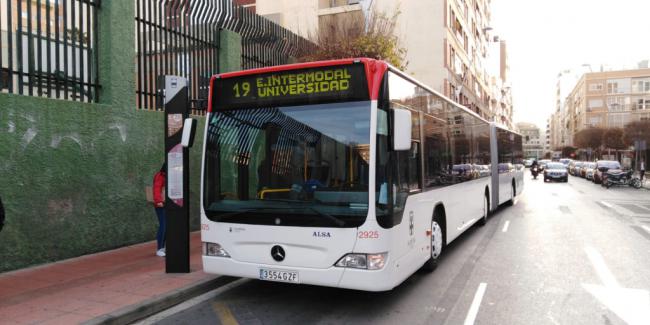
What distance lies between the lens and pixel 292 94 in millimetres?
5621

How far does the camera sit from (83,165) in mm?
8336

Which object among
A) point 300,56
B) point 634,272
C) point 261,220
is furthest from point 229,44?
point 634,272

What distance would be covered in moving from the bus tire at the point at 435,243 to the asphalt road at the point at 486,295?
16 cm

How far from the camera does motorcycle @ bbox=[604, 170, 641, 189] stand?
30.5 meters

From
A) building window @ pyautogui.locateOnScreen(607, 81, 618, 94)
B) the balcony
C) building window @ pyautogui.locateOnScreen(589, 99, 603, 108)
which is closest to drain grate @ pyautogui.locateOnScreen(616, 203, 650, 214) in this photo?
the balcony

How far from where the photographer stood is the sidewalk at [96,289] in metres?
5.24

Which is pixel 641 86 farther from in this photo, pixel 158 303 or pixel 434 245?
pixel 158 303

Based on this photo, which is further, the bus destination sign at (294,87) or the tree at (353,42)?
the tree at (353,42)

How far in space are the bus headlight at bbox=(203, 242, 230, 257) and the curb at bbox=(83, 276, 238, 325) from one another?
0.66 metres

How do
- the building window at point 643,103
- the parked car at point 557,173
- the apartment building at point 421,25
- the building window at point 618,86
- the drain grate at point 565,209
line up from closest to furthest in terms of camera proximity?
the drain grate at point 565,209 < the apartment building at point 421,25 < the parked car at point 557,173 < the building window at point 643,103 < the building window at point 618,86

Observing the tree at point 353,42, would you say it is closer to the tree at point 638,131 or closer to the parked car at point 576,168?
the tree at point 638,131

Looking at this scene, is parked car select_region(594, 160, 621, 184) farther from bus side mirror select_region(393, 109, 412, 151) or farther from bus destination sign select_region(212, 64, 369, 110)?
bus destination sign select_region(212, 64, 369, 110)

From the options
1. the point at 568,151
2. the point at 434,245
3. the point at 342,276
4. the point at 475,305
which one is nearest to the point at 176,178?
the point at 342,276

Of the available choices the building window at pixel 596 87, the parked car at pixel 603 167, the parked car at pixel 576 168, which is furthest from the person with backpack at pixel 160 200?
the building window at pixel 596 87
